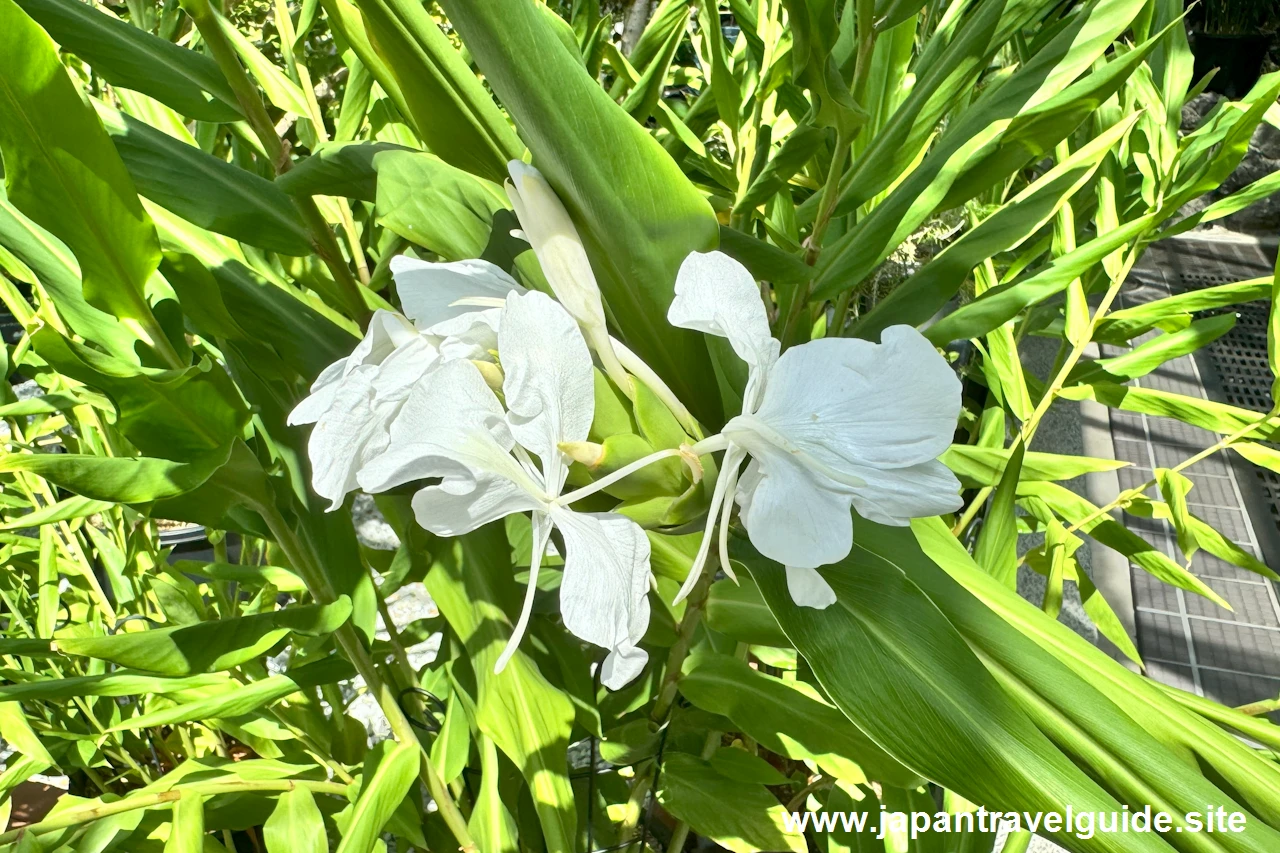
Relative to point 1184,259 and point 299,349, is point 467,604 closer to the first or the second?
point 299,349

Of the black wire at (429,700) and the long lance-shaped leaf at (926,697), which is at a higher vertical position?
the long lance-shaped leaf at (926,697)

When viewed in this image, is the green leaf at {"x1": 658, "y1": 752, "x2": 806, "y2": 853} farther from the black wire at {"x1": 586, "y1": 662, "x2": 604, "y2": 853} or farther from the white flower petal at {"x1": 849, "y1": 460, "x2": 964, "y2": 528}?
the white flower petal at {"x1": 849, "y1": 460, "x2": 964, "y2": 528}

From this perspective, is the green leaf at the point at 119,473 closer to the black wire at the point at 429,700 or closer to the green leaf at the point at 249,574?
the green leaf at the point at 249,574

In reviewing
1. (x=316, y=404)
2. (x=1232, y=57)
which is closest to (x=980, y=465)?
(x=316, y=404)

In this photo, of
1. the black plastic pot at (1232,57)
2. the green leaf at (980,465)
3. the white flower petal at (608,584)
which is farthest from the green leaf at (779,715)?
the black plastic pot at (1232,57)

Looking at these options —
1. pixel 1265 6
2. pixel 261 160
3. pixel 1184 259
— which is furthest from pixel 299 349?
pixel 1265 6
